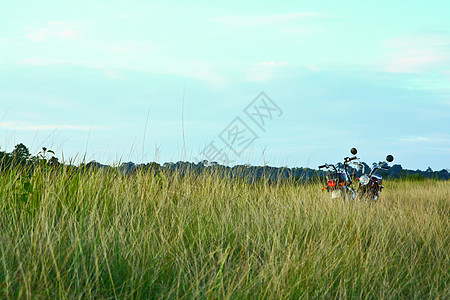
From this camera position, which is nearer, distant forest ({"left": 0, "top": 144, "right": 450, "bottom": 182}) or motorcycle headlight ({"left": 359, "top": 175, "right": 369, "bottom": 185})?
distant forest ({"left": 0, "top": 144, "right": 450, "bottom": 182})

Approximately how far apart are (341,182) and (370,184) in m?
0.73

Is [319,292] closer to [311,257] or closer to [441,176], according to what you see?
[311,257]

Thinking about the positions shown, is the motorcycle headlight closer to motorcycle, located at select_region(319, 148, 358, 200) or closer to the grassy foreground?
motorcycle, located at select_region(319, 148, 358, 200)

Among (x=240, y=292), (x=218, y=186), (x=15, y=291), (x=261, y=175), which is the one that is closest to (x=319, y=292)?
(x=240, y=292)

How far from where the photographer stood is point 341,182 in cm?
674

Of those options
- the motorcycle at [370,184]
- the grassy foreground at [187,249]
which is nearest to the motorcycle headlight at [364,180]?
the motorcycle at [370,184]

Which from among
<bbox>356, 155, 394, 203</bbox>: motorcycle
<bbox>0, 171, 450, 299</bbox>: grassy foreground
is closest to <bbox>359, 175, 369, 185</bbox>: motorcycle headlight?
<bbox>356, 155, 394, 203</bbox>: motorcycle

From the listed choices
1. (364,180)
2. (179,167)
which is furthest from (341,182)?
(179,167)

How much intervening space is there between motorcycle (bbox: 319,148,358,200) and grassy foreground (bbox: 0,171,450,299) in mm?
663

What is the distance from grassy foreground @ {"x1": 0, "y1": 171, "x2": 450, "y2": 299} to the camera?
280 cm

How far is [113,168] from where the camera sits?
5.94 meters

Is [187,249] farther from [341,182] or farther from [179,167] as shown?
[341,182]

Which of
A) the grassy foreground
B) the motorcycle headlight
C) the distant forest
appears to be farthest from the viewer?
the motorcycle headlight

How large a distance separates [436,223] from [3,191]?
554cm
